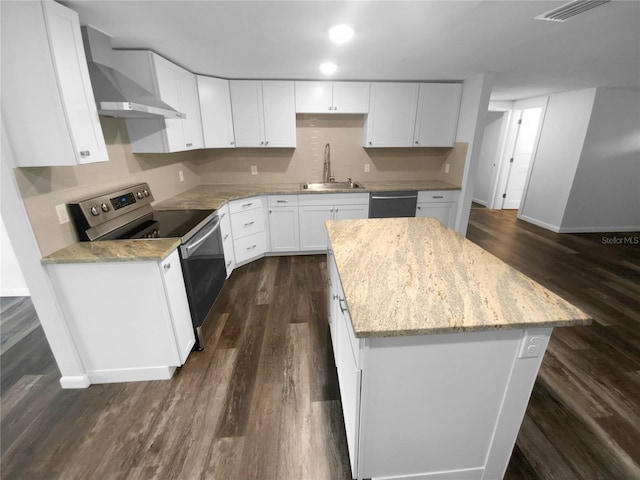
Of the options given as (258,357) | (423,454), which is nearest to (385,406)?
(423,454)

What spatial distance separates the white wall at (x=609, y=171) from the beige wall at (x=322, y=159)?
7.34ft

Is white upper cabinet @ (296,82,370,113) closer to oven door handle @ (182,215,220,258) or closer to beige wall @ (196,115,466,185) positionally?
beige wall @ (196,115,466,185)

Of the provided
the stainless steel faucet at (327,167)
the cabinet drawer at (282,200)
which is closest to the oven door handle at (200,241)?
the cabinet drawer at (282,200)

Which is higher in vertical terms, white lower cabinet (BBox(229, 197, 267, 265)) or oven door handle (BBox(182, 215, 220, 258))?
oven door handle (BBox(182, 215, 220, 258))

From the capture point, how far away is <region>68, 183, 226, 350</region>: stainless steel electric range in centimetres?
188

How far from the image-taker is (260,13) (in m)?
1.63

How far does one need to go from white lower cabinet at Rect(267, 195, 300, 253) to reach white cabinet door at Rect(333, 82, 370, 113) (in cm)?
130

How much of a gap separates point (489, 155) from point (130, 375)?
23.1 ft

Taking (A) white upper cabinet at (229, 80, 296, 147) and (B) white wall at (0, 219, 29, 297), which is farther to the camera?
(A) white upper cabinet at (229, 80, 296, 147)

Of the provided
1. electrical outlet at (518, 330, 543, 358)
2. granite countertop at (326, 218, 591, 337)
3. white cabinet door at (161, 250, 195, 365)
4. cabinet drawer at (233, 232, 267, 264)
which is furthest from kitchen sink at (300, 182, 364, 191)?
electrical outlet at (518, 330, 543, 358)

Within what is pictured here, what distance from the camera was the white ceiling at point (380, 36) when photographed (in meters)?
1.56

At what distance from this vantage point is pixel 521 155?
563cm

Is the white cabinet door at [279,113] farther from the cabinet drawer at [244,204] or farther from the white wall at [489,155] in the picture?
the white wall at [489,155]

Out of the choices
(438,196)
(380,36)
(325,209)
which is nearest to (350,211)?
(325,209)
